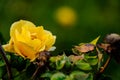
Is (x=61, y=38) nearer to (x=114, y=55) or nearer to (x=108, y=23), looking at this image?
(x=108, y=23)

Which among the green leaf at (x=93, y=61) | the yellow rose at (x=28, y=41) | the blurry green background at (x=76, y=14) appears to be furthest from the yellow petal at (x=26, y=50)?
the blurry green background at (x=76, y=14)

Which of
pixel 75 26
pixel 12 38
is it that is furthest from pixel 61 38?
pixel 12 38

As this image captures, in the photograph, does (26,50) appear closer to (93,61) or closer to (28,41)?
(28,41)

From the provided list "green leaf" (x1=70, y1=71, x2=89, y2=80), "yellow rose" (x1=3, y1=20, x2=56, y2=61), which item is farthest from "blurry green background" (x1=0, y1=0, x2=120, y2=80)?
"green leaf" (x1=70, y1=71, x2=89, y2=80)

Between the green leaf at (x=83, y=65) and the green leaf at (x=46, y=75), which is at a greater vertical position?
the green leaf at (x=83, y=65)

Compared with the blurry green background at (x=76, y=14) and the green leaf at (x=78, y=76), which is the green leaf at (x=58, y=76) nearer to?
the green leaf at (x=78, y=76)

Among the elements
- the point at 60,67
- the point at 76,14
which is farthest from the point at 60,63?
the point at 76,14

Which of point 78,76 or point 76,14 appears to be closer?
point 78,76
